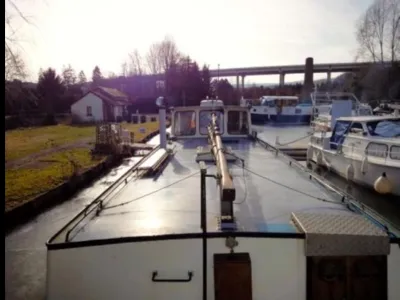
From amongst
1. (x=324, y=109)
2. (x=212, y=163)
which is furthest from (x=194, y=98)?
(x=212, y=163)

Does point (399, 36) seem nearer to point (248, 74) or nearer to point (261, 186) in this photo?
point (261, 186)

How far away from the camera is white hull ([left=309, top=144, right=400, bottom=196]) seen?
1270cm

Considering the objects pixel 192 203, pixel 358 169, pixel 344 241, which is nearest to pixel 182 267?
pixel 344 241

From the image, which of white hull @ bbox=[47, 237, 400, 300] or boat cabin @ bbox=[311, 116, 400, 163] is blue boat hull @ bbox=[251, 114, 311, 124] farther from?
white hull @ bbox=[47, 237, 400, 300]

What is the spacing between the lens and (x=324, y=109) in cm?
3341

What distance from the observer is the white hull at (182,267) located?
360 cm

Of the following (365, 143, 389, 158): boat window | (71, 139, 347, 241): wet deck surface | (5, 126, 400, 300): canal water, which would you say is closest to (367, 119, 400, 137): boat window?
(365, 143, 389, 158): boat window

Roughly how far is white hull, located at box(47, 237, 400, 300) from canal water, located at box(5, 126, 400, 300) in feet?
10.9

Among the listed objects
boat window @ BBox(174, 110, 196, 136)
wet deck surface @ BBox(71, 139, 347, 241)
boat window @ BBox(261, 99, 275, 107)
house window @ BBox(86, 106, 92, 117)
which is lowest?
wet deck surface @ BBox(71, 139, 347, 241)

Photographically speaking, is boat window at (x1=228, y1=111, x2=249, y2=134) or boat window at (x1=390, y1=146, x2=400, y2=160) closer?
boat window at (x1=228, y1=111, x2=249, y2=134)

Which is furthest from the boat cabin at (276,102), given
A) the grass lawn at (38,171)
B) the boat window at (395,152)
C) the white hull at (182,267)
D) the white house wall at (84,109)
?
the white hull at (182,267)

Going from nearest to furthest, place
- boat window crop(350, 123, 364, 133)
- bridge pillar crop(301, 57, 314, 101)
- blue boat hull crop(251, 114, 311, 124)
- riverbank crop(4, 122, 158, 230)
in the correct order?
riverbank crop(4, 122, 158, 230) → boat window crop(350, 123, 364, 133) → blue boat hull crop(251, 114, 311, 124) → bridge pillar crop(301, 57, 314, 101)

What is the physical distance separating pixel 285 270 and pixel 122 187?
369cm

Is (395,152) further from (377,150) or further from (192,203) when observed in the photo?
(192,203)
